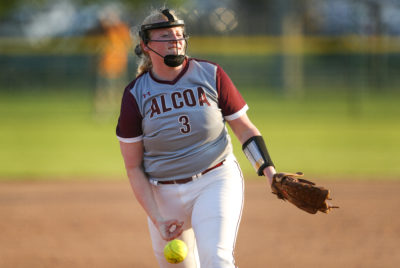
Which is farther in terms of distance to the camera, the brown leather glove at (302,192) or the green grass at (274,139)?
the green grass at (274,139)

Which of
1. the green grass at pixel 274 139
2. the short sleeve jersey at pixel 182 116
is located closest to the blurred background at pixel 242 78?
the green grass at pixel 274 139

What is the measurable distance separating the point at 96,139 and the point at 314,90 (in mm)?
15476

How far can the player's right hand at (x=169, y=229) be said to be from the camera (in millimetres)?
3652

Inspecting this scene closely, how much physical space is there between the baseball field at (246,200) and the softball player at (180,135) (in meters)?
1.90

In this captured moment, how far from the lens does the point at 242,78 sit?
2903 centimetres

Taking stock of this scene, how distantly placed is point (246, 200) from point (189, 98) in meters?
4.52

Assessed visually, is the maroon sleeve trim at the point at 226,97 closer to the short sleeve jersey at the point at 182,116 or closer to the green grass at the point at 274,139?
the short sleeve jersey at the point at 182,116

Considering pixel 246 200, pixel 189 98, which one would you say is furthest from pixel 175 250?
pixel 246 200

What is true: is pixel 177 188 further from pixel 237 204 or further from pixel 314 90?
pixel 314 90

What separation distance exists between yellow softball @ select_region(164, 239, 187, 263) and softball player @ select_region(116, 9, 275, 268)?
73mm

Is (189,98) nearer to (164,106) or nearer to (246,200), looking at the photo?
(164,106)

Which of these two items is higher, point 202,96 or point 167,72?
point 167,72

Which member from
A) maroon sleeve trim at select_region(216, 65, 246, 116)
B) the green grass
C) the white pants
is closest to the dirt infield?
the green grass

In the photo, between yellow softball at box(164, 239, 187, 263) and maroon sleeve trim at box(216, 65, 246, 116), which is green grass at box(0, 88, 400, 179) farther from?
yellow softball at box(164, 239, 187, 263)
